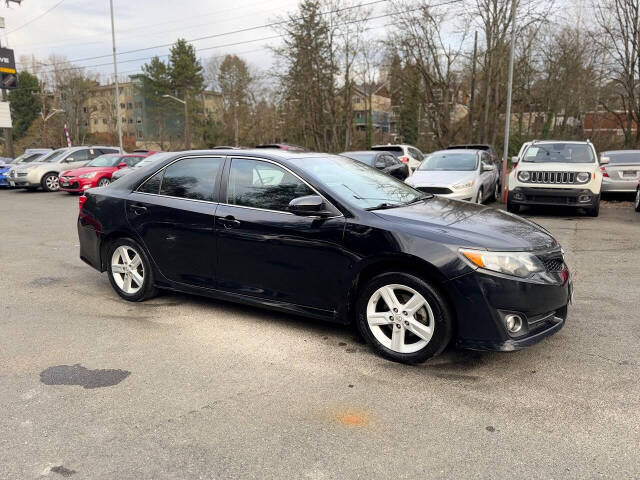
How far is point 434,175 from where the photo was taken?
1152 cm

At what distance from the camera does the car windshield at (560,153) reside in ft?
36.1

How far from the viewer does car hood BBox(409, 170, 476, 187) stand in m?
10.9

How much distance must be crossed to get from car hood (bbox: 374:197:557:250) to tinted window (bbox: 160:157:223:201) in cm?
170

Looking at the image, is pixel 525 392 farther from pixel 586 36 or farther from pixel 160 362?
pixel 586 36

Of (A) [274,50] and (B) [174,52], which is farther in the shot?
(B) [174,52]

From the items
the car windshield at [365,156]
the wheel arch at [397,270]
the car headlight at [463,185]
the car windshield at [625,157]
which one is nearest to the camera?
the wheel arch at [397,270]

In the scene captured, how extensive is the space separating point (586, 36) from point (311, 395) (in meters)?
30.5

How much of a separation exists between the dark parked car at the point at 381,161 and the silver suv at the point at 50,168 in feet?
37.5

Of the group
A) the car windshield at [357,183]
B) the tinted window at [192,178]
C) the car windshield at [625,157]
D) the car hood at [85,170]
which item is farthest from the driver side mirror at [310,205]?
the car hood at [85,170]

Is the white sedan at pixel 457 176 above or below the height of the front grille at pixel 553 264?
above

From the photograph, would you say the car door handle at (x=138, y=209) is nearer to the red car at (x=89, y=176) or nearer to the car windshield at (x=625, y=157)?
the red car at (x=89, y=176)

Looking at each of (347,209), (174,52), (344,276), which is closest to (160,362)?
(344,276)

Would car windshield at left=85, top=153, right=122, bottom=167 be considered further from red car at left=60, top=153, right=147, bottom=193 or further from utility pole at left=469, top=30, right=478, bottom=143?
utility pole at left=469, top=30, right=478, bottom=143

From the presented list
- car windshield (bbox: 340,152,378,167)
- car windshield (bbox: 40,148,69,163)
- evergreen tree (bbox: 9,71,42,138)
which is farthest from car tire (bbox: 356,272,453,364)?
evergreen tree (bbox: 9,71,42,138)
